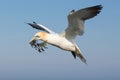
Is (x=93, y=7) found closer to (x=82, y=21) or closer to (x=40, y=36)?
(x=82, y=21)

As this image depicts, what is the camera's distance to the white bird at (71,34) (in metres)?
21.8

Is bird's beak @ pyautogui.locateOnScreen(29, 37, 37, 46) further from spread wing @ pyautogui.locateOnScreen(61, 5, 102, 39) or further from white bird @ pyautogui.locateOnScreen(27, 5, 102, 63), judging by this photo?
spread wing @ pyautogui.locateOnScreen(61, 5, 102, 39)

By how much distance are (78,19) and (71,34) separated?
2.94 feet

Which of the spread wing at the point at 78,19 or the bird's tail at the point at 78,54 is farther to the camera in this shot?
the bird's tail at the point at 78,54

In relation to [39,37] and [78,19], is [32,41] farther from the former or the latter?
[78,19]

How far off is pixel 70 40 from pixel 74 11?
1.48 m

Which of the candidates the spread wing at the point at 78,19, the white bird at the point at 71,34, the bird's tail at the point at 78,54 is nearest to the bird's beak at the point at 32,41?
the white bird at the point at 71,34

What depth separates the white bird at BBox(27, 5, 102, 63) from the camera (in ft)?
71.4

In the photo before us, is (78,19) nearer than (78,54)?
Yes

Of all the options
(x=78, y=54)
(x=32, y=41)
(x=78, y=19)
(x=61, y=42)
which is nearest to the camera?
(x=32, y=41)

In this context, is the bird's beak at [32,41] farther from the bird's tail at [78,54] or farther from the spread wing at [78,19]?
the bird's tail at [78,54]

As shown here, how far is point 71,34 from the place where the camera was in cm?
2298

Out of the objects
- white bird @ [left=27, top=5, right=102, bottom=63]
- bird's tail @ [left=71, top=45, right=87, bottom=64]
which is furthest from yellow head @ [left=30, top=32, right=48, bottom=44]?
bird's tail @ [left=71, top=45, right=87, bottom=64]

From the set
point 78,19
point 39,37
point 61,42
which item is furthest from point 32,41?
point 78,19
